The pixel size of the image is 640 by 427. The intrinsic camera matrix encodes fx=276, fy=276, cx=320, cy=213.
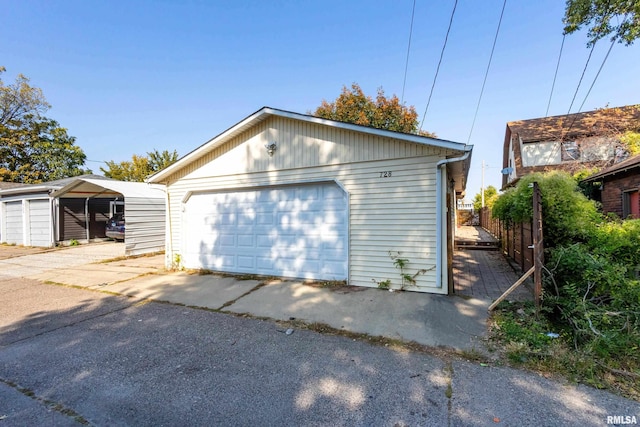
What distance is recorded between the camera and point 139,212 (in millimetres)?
11211

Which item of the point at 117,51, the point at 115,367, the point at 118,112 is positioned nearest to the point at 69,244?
the point at 118,112

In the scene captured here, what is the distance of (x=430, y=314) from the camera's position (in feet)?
14.5

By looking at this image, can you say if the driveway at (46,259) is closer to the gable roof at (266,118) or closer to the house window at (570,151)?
the gable roof at (266,118)

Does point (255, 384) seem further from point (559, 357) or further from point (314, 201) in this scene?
point (314, 201)

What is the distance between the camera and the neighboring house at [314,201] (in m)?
5.39

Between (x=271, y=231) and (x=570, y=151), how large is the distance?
17800 mm

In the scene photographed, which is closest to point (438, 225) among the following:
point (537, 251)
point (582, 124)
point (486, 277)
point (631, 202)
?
point (537, 251)

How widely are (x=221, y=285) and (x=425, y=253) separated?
456cm

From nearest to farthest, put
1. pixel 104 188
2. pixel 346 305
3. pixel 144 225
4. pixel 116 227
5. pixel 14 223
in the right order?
pixel 346 305
pixel 144 225
pixel 104 188
pixel 116 227
pixel 14 223

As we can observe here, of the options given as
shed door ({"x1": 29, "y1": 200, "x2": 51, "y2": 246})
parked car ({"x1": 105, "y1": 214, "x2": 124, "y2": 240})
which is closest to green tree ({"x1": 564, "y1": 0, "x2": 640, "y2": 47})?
parked car ({"x1": 105, "y1": 214, "x2": 124, "y2": 240})

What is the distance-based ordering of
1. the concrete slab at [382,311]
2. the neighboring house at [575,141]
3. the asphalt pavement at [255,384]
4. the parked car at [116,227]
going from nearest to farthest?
the asphalt pavement at [255,384] → the concrete slab at [382,311] → the parked car at [116,227] → the neighboring house at [575,141]

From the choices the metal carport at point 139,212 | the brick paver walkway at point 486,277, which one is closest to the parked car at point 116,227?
the metal carport at point 139,212

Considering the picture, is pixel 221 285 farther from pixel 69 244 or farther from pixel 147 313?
pixel 69 244

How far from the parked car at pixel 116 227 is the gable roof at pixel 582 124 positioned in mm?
22780
